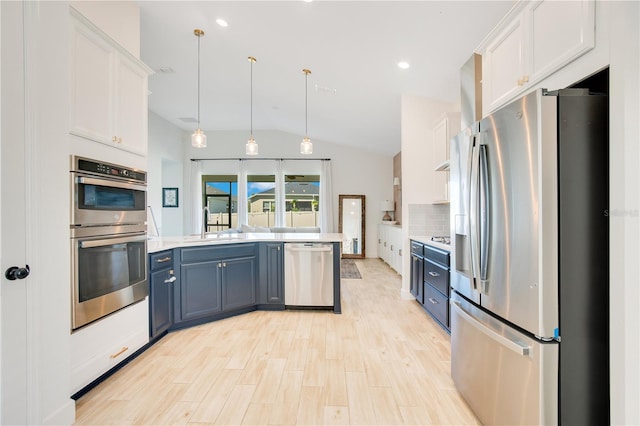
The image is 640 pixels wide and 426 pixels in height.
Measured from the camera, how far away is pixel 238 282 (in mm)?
3117

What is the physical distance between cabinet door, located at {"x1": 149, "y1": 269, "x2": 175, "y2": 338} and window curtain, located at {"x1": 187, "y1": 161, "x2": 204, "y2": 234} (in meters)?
5.10

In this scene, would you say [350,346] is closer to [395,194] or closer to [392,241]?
[392,241]

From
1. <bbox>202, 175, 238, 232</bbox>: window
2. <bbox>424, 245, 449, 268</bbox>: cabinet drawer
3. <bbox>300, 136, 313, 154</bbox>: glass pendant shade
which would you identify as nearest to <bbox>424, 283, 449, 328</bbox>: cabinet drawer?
<bbox>424, 245, 449, 268</bbox>: cabinet drawer

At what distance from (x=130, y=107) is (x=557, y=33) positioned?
270 centimetres

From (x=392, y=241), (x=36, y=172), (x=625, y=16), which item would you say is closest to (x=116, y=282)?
(x=36, y=172)

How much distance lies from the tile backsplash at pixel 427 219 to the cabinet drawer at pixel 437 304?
927 mm

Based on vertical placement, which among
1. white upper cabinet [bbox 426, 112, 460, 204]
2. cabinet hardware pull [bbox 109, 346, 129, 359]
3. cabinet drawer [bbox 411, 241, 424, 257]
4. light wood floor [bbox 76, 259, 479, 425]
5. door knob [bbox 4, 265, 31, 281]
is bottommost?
light wood floor [bbox 76, 259, 479, 425]

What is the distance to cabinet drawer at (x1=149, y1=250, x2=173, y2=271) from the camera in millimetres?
2404

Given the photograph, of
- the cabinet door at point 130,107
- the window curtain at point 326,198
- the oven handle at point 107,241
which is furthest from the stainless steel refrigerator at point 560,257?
the window curtain at point 326,198

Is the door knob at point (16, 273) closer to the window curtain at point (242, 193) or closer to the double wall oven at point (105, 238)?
the double wall oven at point (105, 238)

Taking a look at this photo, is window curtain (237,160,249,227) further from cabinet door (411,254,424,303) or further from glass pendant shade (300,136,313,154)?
cabinet door (411,254,424,303)

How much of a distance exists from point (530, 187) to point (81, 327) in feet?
8.40

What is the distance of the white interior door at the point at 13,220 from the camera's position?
121 cm

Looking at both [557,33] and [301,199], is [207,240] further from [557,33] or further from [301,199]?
[301,199]
